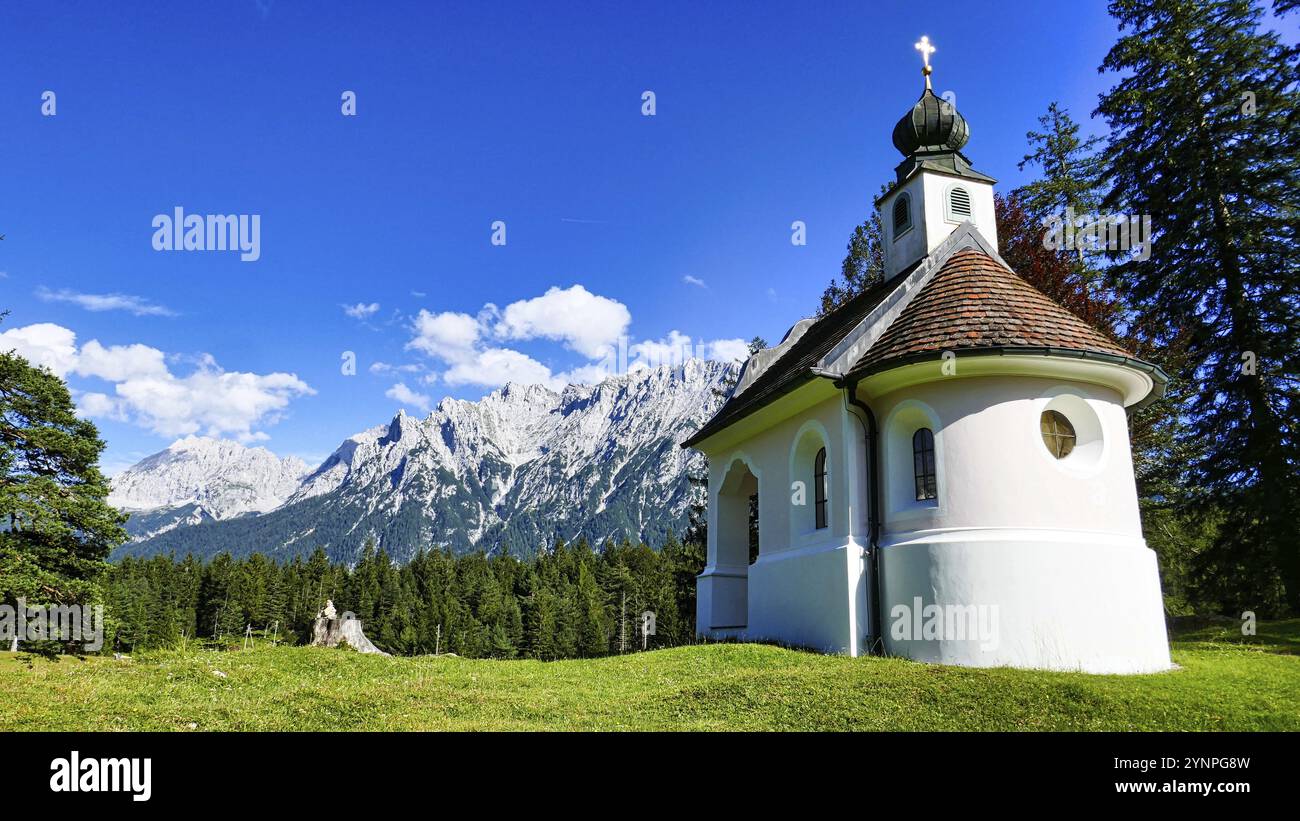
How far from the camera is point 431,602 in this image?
9162cm

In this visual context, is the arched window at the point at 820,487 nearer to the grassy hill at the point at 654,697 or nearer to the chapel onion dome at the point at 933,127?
the grassy hill at the point at 654,697

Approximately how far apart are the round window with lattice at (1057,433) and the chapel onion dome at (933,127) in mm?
8954

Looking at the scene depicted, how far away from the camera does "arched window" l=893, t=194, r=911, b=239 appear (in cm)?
1820

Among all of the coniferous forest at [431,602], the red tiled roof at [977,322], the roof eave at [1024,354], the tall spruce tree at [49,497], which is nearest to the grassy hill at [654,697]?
the roof eave at [1024,354]

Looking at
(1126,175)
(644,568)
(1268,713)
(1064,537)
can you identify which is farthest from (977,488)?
(644,568)

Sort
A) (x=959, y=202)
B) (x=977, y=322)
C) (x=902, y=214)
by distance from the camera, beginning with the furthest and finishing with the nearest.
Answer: (x=902, y=214), (x=959, y=202), (x=977, y=322)

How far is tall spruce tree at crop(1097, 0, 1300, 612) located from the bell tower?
8.10 m

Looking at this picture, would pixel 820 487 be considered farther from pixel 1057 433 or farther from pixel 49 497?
pixel 49 497

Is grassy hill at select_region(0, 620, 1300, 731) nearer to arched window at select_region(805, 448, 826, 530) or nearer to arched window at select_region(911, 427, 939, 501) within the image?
arched window at select_region(911, 427, 939, 501)

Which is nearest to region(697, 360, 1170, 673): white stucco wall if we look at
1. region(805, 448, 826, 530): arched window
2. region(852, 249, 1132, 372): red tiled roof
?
region(852, 249, 1132, 372): red tiled roof

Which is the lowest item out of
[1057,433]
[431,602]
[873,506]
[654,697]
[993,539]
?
[431,602]

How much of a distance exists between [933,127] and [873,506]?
1100 cm

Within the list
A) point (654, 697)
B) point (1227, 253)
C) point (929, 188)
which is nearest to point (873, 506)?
point (654, 697)

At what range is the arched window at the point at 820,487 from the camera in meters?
15.3
